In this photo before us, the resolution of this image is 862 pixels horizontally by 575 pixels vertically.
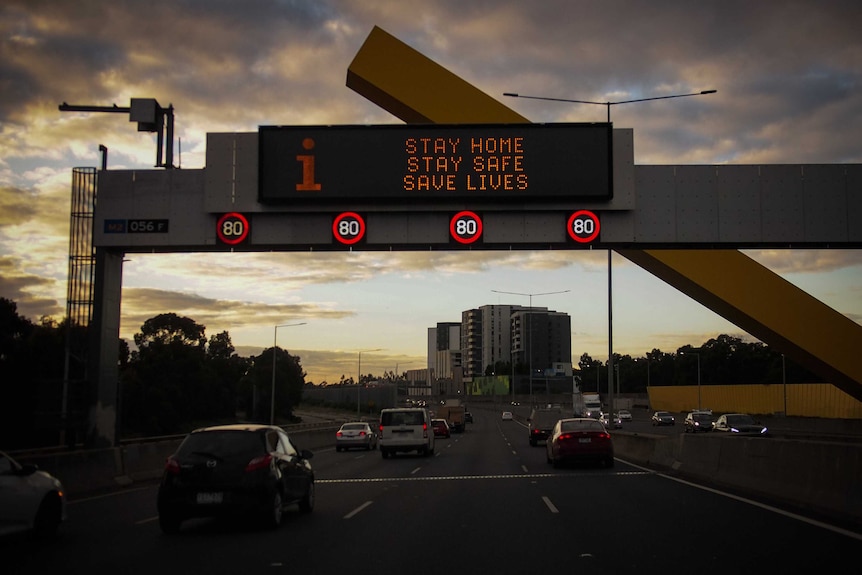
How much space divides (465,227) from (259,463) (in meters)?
9.94

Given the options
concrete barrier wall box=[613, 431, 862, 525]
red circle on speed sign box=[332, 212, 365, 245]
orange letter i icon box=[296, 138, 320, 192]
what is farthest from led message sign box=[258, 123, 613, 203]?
concrete barrier wall box=[613, 431, 862, 525]

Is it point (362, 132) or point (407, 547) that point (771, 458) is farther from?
point (362, 132)

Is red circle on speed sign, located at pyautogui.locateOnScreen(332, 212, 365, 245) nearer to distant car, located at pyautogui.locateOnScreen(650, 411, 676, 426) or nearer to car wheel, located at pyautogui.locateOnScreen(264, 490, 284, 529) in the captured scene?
car wheel, located at pyautogui.locateOnScreen(264, 490, 284, 529)

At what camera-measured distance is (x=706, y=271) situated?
98.7 ft

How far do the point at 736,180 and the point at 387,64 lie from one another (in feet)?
35.4

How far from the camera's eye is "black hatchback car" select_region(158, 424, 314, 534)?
12.8 meters

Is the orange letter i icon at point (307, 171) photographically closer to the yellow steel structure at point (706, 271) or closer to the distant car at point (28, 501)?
the yellow steel structure at point (706, 271)

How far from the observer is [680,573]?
30.8 feet

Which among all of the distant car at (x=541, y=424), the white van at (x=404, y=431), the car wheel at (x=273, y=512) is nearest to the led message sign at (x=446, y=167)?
the car wheel at (x=273, y=512)

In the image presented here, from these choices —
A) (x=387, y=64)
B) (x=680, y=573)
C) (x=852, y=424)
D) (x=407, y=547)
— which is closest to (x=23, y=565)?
(x=407, y=547)

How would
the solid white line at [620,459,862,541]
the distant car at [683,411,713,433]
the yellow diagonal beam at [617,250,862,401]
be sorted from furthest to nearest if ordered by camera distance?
the distant car at [683,411,713,433] → the yellow diagonal beam at [617,250,862,401] → the solid white line at [620,459,862,541]

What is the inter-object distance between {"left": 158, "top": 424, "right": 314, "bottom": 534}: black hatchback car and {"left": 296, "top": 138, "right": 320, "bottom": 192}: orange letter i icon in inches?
351

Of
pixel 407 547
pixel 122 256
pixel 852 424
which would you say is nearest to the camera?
pixel 407 547

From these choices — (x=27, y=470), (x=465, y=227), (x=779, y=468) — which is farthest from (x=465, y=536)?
(x=465, y=227)
